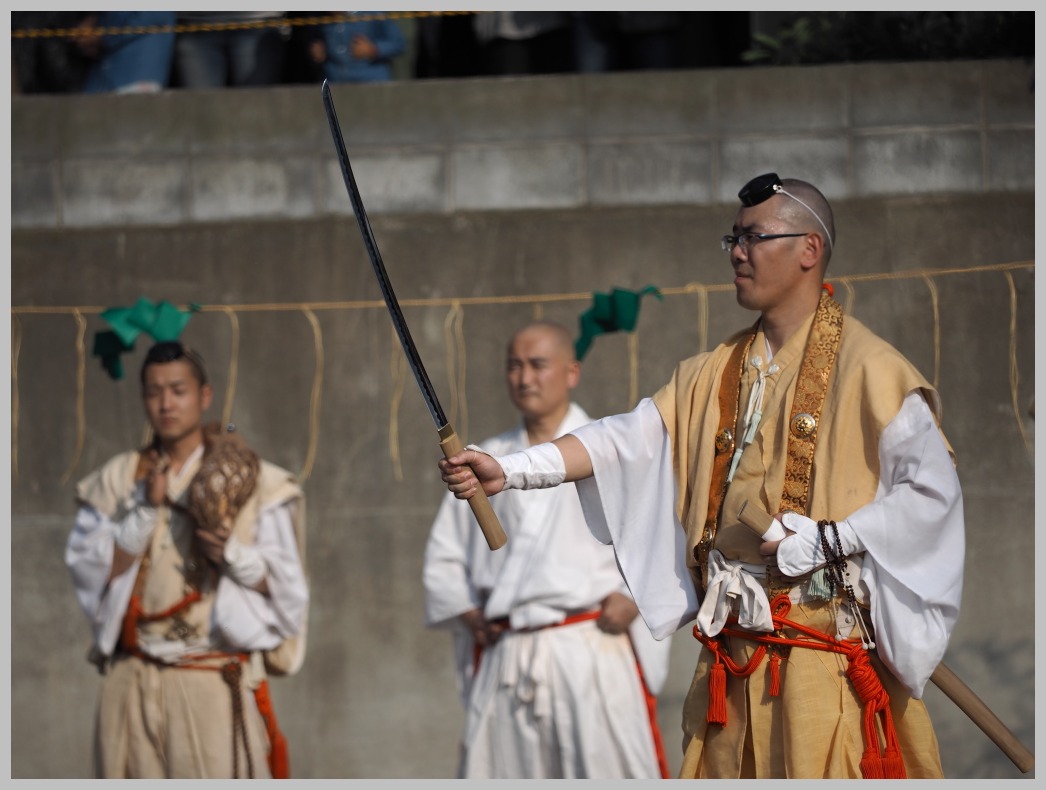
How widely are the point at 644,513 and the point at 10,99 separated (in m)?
4.79

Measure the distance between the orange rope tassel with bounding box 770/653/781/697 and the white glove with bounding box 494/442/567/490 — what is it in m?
0.73

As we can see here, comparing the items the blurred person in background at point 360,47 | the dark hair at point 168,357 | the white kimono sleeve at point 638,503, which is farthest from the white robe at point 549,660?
the blurred person in background at point 360,47

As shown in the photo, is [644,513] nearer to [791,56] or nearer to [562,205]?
[562,205]

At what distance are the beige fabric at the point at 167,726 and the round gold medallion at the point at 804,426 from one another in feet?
10.5

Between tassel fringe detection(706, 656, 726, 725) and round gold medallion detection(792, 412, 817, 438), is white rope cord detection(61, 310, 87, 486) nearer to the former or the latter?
tassel fringe detection(706, 656, 726, 725)

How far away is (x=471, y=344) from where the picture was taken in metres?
8.15

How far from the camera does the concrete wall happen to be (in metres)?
7.96

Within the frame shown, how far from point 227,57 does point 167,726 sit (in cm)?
393

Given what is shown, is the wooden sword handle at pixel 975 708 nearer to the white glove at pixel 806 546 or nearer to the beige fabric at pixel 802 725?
the beige fabric at pixel 802 725

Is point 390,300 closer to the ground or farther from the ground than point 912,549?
farther from the ground

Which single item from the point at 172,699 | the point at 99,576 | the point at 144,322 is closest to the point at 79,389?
the point at 144,322

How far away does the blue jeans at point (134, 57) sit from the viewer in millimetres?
8812

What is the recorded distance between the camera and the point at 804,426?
4484 millimetres

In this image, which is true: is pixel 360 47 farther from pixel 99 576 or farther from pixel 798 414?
pixel 798 414
